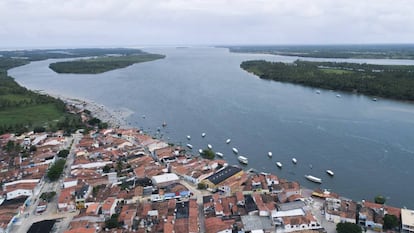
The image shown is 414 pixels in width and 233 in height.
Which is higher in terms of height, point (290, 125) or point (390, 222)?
point (290, 125)

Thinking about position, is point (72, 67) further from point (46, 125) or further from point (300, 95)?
point (300, 95)

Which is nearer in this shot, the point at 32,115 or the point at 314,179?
the point at 314,179

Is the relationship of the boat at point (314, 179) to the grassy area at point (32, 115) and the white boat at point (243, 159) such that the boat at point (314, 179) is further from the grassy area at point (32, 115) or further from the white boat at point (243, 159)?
the grassy area at point (32, 115)

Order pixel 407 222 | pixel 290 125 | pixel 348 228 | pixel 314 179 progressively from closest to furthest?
pixel 348 228 < pixel 407 222 < pixel 314 179 < pixel 290 125

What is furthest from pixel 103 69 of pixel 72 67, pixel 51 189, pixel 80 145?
pixel 51 189

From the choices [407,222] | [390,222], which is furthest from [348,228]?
[407,222]

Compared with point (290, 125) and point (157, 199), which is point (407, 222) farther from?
point (290, 125)

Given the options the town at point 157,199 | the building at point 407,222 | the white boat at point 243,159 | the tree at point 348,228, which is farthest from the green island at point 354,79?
the tree at point 348,228
